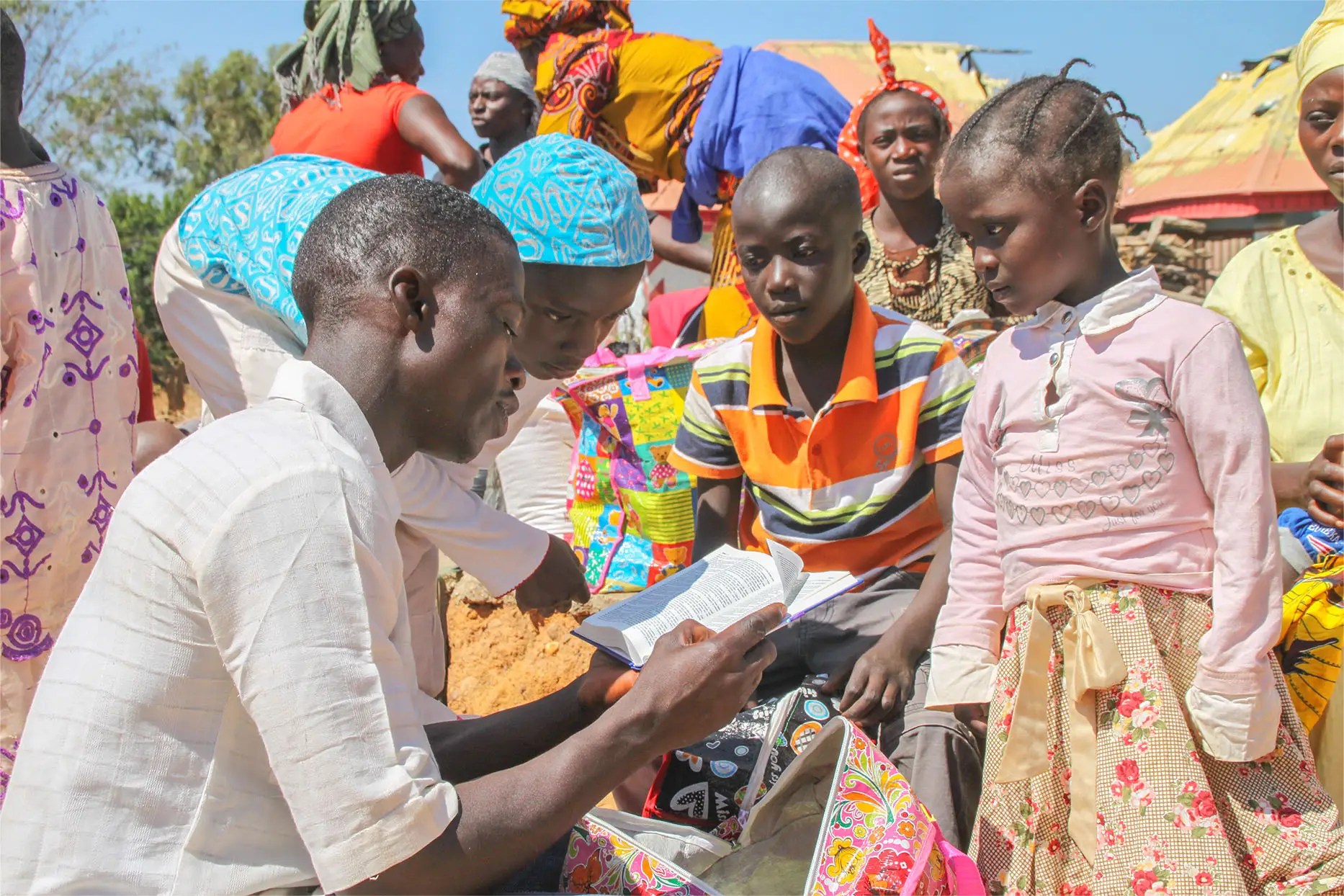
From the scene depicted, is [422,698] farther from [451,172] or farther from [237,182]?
[451,172]

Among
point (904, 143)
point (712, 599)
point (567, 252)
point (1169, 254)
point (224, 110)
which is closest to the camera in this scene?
point (712, 599)

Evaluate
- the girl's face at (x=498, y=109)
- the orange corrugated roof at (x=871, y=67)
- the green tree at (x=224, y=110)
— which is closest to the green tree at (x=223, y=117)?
the green tree at (x=224, y=110)

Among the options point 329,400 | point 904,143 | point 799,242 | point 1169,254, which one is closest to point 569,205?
point 799,242

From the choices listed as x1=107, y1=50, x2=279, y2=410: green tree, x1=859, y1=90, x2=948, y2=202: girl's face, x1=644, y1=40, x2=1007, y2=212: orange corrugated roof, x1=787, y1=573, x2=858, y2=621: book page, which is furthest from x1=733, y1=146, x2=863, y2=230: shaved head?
x1=107, y1=50, x2=279, y2=410: green tree

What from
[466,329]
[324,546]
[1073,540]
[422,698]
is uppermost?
[466,329]

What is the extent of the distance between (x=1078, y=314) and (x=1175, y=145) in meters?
14.0

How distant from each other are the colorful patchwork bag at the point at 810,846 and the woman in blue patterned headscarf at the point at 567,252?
1126 millimetres

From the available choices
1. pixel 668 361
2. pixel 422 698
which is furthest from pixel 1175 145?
pixel 422 698

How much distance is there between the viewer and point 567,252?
2629 mm

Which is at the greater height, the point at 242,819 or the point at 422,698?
the point at 242,819

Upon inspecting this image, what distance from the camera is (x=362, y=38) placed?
14.1ft

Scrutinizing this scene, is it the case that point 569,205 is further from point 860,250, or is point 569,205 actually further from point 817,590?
point 817,590

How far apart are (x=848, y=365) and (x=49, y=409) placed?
203 cm

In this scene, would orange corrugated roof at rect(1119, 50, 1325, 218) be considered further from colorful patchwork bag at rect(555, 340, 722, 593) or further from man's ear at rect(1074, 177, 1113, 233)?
man's ear at rect(1074, 177, 1113, 233)
